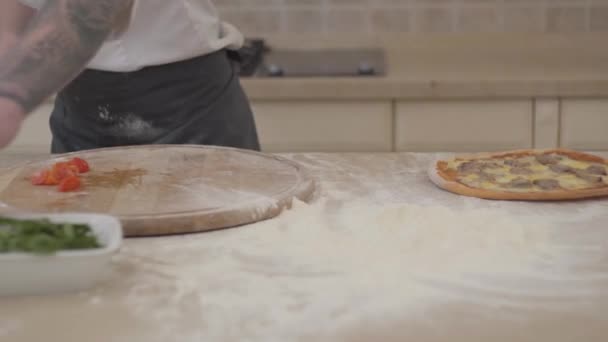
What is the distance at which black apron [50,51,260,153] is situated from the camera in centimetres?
156

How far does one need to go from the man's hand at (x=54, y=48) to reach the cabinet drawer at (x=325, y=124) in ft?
3.08

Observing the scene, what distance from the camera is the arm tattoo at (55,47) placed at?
1.07m

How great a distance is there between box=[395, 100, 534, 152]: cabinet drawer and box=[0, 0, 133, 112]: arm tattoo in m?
1.04

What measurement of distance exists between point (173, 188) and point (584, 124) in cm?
121

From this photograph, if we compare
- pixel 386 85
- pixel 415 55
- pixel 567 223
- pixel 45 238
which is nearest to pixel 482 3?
pixel 415 55

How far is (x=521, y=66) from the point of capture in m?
2.28

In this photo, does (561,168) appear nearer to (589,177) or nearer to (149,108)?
(589,177)

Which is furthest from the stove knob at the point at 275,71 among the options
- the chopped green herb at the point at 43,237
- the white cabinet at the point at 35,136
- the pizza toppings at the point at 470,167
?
the chopped green herb at the point at 43,237

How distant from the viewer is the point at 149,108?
158 centimetres

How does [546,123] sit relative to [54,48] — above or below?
below

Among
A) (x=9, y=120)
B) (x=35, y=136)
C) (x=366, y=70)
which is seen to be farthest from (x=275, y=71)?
(x=9, y=120)

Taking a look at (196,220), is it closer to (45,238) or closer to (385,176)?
(45,238)

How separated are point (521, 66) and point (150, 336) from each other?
168 centimetres

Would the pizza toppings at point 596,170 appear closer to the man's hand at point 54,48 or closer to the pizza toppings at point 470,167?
the pizza toppings at point 470,167
